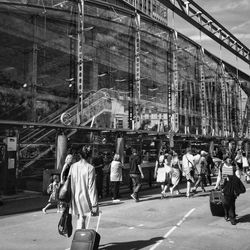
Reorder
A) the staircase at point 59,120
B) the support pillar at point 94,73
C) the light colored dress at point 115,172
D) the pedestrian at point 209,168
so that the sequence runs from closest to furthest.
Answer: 1. the light colored dress at point 115,172
2. the pedestrian at point 209,168
3. the staircase at point 59,120
4. the support pillar at point 94,73

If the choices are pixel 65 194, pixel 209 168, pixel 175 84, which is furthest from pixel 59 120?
pixel 65 194

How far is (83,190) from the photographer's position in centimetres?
609

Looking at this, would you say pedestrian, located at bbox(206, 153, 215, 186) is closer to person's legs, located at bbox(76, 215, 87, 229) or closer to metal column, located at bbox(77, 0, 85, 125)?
metal column, located at bbox(77, 0, 85, 125)

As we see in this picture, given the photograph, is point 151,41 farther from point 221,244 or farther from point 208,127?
point 221,244

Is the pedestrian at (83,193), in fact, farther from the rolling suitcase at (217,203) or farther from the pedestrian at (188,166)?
the pedestrian at (188,166)

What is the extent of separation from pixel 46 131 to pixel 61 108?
190 centimetres

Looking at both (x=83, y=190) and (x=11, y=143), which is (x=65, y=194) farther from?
(x=11, y=143)

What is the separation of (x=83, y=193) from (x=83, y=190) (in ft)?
0.16

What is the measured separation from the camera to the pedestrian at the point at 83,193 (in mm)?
6047

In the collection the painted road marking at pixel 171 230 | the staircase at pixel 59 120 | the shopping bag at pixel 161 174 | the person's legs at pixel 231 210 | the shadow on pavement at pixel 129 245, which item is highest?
the staircase at pixel 59 120

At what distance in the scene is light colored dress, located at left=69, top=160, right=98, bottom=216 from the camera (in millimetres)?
6055

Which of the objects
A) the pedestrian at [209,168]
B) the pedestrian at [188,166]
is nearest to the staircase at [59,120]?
the pedestrian at [188,166]

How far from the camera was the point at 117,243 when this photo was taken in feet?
22.4

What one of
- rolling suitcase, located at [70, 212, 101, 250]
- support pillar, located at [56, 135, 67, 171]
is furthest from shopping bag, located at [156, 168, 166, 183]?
rolling suitcase, located at [70, 212, 101, 250]
